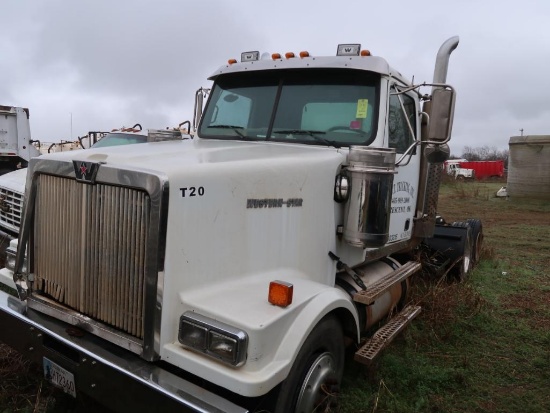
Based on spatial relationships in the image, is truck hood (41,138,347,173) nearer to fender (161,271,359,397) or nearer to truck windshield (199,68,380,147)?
truck windshield (199,68,380,147)

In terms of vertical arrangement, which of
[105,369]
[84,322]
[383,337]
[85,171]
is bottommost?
[383,337]

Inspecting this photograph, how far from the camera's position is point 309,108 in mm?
3984

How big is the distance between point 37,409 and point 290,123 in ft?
9.17

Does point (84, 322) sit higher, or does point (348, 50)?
point (348, 50)

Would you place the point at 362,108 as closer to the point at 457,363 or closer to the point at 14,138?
the point at 457,363

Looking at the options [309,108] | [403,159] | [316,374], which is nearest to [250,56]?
[309,108]

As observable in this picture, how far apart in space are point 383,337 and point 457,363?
37.7 inches

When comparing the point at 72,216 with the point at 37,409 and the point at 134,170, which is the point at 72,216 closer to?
the point at 134,170

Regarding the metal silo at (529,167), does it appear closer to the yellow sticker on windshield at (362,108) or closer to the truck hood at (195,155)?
the yellow sticker on windshield at (362,108)

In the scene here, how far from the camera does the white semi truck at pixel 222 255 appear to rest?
7.73 ft

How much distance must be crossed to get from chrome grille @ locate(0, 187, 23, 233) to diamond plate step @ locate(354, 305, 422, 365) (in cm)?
465

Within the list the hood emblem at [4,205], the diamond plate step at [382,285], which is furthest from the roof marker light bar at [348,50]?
the hood emblem at [4,205]

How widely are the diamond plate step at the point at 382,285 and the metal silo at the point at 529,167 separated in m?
18.0

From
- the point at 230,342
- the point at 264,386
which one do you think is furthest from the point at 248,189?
the point at 264,386
